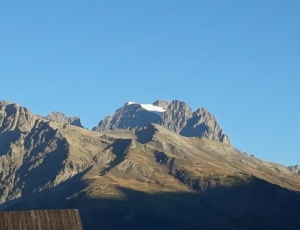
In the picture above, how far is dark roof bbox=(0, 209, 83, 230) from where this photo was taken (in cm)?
9781

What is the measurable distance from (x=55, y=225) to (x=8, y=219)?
7.31 metres

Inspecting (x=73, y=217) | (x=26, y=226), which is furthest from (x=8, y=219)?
(x=73, y=217)

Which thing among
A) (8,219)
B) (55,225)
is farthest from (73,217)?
(8,219)

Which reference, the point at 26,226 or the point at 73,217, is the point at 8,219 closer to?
the point at 26,226

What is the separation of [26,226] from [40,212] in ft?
11.9

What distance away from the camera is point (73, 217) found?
101312mm

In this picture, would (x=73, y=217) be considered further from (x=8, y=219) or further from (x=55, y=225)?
(x=8, y=219)

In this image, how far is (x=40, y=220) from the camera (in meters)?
99.3

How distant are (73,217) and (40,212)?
17.4ft

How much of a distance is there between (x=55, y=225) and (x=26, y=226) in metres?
4.50

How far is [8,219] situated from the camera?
3866 inches

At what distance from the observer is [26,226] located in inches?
3861

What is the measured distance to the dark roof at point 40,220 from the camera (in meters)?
97.8

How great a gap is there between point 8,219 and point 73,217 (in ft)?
33.5
